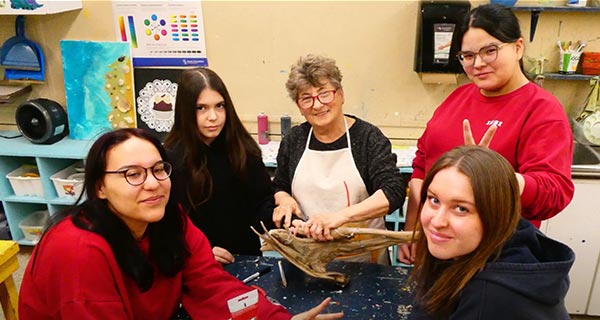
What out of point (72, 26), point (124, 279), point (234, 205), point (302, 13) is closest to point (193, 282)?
point (124, 279)

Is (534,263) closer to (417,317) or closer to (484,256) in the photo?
(484,256)

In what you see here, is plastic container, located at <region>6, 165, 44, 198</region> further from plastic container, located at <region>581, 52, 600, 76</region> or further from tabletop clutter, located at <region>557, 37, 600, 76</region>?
plastic container, located at <region>581, 52, 600, 76</region>

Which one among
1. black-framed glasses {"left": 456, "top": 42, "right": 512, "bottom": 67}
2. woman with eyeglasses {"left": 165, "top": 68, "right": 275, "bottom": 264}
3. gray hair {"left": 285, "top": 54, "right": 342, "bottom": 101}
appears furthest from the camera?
woman with eyeglasses {"left": 165, "top": 68, "right": 275, "bottom": 264}

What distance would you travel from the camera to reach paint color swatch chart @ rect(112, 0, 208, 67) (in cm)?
308

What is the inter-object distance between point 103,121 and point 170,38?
79 cm

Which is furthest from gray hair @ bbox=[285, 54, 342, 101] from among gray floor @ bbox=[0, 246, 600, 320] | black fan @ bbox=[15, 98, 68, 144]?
gray floor @ bbox=[0, 246, 600, 320]

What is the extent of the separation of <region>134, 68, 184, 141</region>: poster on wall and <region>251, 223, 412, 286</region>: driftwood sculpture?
1925 mm

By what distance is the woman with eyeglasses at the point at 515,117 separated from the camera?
4.49ft

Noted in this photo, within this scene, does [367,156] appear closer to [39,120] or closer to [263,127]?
[263,127]

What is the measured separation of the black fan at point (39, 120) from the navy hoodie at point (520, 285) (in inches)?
118

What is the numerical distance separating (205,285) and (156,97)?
2.03 meters

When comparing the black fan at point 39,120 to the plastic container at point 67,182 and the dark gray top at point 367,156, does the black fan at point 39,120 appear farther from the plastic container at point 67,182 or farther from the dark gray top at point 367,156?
the dark gray top at point 367,156

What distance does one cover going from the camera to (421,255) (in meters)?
1.28

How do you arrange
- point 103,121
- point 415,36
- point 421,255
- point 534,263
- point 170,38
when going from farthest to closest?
point 103,121, point 170,38, point 415,36, point 421,255, point 534,263
